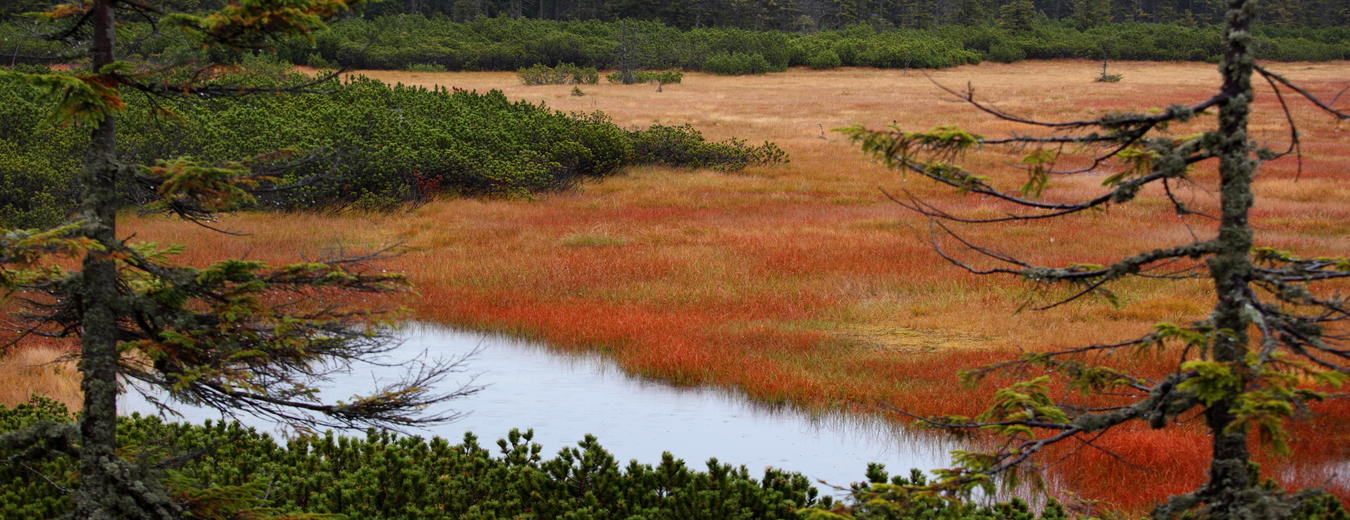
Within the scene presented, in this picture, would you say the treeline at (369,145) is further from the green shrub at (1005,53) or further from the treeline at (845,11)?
the treeline at (845,11)

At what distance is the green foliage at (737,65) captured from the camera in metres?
67.2

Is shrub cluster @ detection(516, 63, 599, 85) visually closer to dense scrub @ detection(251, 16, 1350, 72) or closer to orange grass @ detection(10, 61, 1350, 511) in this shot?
dense scrub @ detection(251, 16, 1350, 72)

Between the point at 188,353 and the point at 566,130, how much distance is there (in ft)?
70.0

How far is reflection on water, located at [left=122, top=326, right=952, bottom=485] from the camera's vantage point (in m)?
9.55

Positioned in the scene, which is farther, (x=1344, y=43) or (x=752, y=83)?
(x=1344, y=43)

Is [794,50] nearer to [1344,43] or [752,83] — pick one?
[752,83]

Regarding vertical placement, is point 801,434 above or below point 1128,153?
below

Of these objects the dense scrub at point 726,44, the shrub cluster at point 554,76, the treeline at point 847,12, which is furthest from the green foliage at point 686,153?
the treeline at point 847,12

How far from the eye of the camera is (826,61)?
69562 millimetres

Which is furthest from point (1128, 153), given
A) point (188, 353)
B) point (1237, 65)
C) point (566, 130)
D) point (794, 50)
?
point (794, 50)

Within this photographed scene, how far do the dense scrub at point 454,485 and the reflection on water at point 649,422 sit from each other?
5.76ft

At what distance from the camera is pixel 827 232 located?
63.4 feet

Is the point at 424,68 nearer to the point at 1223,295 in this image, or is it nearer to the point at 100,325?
the point at 100,325

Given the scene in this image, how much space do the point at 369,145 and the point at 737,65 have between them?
47.4 m
